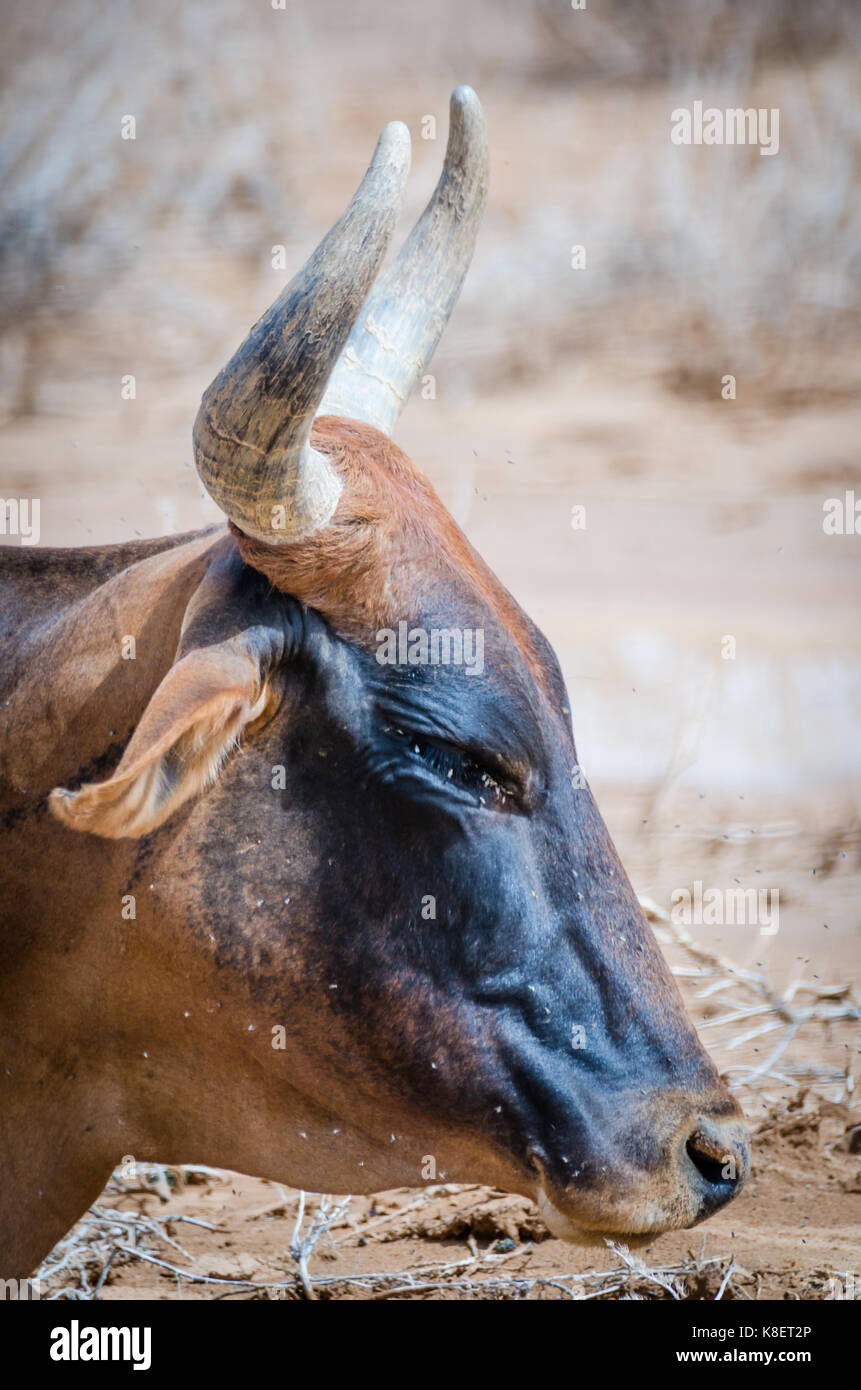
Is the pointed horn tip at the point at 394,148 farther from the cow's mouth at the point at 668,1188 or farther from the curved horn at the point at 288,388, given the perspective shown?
the cow's mouth at the point at 668,1188

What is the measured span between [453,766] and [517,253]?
9132 mm

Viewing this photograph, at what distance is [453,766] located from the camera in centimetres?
268

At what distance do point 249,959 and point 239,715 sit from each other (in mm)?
548

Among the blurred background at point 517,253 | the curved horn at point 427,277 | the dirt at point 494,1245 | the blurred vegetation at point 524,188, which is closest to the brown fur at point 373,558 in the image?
the curved horn at point 427,277

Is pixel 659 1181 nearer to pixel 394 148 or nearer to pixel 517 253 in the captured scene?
pixel 394 148

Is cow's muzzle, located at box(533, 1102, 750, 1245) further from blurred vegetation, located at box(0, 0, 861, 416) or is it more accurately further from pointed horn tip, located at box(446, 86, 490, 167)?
blurred vegetation, located at box(0, 0, 861, 416)

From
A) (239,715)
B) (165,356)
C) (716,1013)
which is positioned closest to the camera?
(239,715)

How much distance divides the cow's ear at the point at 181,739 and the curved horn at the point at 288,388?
10.0 inches

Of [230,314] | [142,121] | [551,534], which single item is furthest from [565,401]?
[142,121]

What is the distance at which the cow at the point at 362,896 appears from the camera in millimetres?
2631

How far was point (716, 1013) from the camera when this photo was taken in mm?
5727

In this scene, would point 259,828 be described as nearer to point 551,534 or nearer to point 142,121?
point 551,534

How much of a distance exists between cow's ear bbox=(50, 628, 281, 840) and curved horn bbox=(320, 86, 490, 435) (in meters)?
1.23

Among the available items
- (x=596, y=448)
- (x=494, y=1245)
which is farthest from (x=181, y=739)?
(x=596, y=448)
